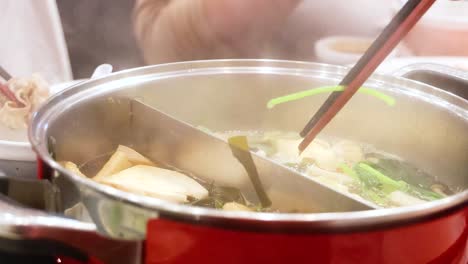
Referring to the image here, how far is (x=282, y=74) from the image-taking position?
53.2 inches

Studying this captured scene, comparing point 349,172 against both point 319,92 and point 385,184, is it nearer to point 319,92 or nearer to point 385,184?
point 385,184

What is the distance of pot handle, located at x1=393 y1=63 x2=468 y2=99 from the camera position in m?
1.41

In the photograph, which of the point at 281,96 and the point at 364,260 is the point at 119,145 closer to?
the point at 281,96

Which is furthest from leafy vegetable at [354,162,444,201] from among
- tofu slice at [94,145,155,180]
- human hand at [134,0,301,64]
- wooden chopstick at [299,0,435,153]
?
human hand at [134,0,301,64]

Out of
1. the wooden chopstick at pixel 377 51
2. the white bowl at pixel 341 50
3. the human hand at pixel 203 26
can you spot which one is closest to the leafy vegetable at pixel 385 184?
the wooden chopstick at pixel 377 51

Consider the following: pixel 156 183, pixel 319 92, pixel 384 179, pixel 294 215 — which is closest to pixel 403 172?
pixel 384 179

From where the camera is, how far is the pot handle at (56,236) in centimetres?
69

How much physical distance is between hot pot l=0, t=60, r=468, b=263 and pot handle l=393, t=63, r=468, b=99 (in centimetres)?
22

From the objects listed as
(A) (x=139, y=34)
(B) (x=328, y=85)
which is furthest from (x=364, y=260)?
(A) (x=139, y=34)

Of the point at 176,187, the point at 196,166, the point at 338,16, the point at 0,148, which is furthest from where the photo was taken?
the point at 338,16

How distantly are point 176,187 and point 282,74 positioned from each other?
20.4 inches

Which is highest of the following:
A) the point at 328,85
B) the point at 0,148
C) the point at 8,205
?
the point at 328,85

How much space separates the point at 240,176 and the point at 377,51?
0.37 meters

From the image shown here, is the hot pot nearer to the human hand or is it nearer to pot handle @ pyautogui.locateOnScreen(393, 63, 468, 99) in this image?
pot handle @ pyautogui.locateOnScreen(393, 63, 468, 99)
